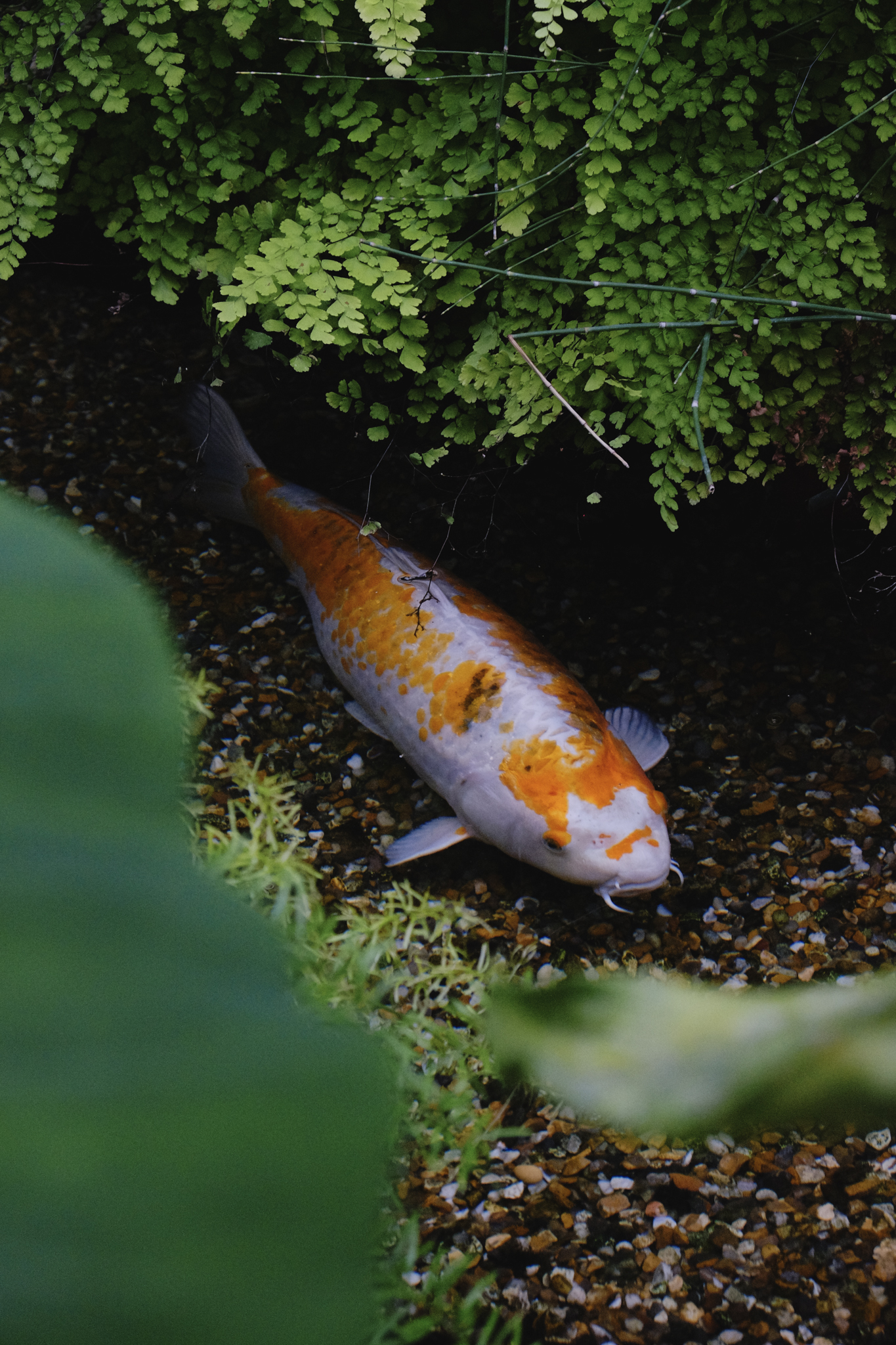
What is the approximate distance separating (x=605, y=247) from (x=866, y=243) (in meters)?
0.58

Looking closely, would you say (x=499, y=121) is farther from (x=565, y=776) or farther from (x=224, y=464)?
(x=565, y=776)

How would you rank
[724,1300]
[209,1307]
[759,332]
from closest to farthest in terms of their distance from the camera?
1. [209,1307]
2. [724,1300]
3. [759,332]

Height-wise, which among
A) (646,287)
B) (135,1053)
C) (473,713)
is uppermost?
(646,287)

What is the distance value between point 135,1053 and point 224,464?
2.86 metres

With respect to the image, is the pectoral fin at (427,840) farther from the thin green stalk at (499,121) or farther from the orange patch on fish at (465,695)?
the thin green stalk at (499,121)

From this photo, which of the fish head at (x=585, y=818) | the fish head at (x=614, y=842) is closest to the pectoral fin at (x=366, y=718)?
the fish head at (x=585, y=818)

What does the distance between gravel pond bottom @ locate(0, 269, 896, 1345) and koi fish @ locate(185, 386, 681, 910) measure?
14cm

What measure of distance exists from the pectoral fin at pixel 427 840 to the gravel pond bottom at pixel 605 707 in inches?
3.2

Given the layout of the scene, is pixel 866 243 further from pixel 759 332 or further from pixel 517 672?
pixel 517 672

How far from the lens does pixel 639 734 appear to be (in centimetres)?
257

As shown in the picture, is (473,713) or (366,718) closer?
(473,713)

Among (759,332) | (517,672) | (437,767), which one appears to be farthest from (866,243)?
(437,767)

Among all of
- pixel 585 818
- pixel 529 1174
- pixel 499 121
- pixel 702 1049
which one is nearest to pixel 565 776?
pixel 585 818

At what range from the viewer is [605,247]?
2.38m
